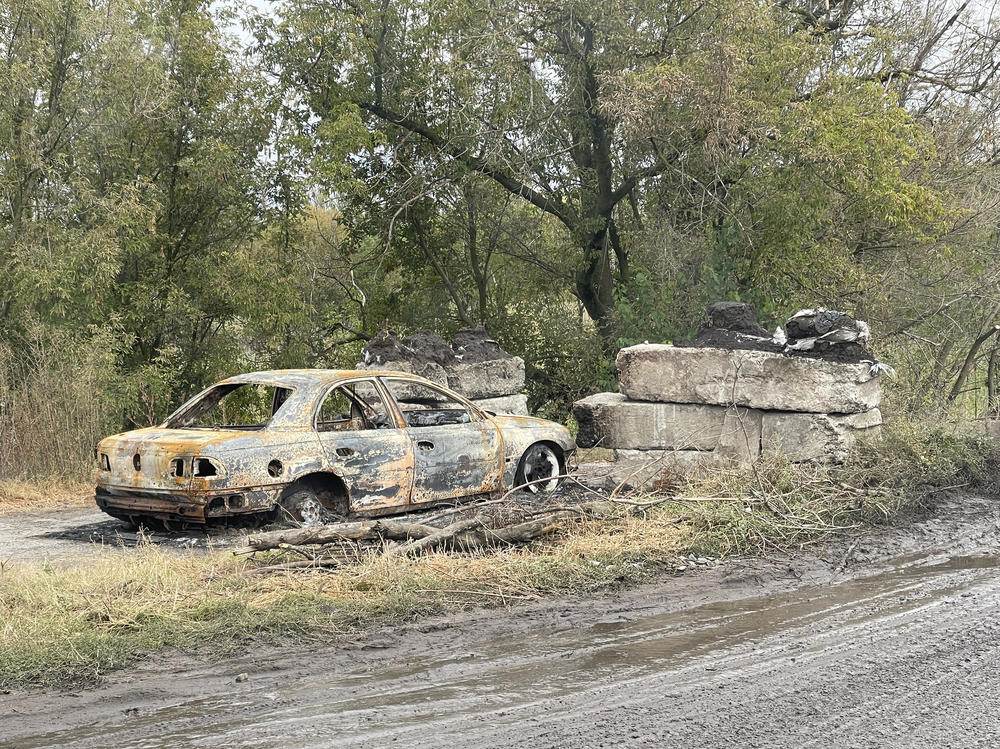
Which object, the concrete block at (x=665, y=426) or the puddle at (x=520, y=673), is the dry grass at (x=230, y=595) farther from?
the concrete block at (x=665, y=426)

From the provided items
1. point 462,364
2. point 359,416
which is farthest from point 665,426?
point 359,416

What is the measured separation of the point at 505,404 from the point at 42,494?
6.00m

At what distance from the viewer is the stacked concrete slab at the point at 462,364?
12.8 meters

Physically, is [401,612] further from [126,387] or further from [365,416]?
[126,387]

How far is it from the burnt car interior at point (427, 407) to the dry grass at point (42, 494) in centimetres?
431

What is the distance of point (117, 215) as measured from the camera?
16562 mm

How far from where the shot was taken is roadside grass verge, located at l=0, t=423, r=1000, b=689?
5766 mm

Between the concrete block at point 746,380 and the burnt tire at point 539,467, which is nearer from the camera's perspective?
the burnt tire at point 539,467

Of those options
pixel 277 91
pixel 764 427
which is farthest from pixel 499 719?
pixel 277 91

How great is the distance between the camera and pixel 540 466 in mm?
10828

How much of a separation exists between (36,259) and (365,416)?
8.22 metres

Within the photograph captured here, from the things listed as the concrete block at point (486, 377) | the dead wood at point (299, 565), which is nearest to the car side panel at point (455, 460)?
the dead wood at point (299, 565)

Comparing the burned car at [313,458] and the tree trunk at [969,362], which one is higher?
the tree trunk at [969,362]

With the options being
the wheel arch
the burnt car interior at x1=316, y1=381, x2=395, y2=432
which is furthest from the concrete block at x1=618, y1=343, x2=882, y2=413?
the wheel arch
